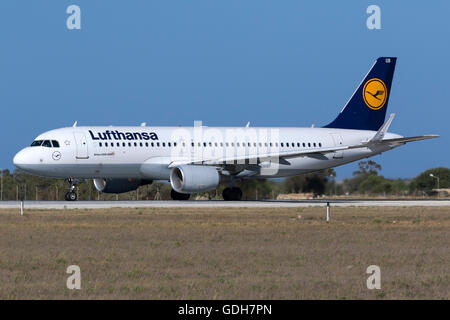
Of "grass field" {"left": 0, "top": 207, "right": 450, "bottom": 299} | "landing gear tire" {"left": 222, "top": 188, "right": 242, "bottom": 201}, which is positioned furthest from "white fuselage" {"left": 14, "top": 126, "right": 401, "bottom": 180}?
"grass field" {"left": 0, "top": 207, "right": 450, "bottom": 299}

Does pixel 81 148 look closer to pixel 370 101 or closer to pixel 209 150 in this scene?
pixel 209 150

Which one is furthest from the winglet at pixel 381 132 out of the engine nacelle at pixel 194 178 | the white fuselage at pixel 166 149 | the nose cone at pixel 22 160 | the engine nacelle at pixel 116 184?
the nose cone at pixel 22 160

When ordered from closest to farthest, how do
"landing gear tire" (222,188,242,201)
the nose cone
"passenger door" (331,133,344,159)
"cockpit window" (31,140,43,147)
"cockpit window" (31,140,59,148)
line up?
1. the nose cone
2. "cockpit window" (31,140,59,148)
3. "cockpit window" (31,140,43,147)
4. "landing gear tire" (222,188,242,201)
5. "passenger door" (331,133,344,159)

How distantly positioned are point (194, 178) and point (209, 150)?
205 inches

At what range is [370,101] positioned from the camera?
58.6 meters

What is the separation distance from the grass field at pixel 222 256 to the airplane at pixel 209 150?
38.4ft

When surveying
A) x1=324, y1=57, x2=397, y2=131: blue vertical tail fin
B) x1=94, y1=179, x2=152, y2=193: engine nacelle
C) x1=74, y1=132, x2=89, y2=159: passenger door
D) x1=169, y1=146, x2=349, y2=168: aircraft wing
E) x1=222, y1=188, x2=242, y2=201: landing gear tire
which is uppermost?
x1=324, y1=57, x2=397, y2=131: blue vertical tail fin

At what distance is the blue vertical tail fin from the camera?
2293 inches

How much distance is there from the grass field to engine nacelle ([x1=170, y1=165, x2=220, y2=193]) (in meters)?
10.5

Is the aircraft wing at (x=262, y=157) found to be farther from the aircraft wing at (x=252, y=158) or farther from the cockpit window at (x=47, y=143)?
the cockpit window at (x=47, y=143)

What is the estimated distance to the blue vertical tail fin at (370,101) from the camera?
58250 millimetres

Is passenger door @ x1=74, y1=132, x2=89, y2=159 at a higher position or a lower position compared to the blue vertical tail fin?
lower

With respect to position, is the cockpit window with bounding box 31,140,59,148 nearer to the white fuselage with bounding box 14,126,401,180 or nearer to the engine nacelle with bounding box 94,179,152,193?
the white fuselage with bounding box 14,126,401,180
